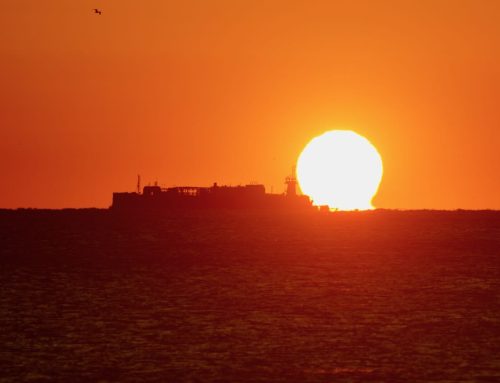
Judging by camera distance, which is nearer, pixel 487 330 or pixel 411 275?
pixel 487 330

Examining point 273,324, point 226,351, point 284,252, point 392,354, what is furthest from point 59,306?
point 284,252

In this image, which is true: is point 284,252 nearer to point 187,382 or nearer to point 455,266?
point 455,266

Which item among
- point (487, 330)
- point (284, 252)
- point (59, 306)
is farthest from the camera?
point (284, 252)

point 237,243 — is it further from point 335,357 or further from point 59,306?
point 335,357

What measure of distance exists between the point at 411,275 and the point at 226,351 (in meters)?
55.1

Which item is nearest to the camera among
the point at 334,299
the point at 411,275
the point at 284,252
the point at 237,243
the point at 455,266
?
the point at 334,299

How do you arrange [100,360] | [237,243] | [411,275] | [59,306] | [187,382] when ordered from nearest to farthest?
[187,382] < [100,360] < [59,306] < [411,275] < [237,243]

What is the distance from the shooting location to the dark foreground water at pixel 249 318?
176ft

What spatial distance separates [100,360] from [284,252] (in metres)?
96.9

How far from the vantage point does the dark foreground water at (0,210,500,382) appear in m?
53.6

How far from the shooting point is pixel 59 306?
79312 millimetres

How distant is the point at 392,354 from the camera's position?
2272 inches

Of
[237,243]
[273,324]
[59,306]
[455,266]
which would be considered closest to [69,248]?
[237,243]

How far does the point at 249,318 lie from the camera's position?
72250mm
